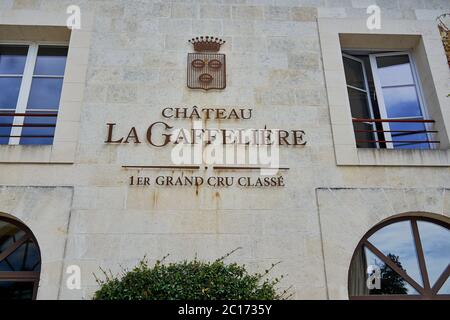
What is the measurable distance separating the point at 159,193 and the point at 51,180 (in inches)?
59.1

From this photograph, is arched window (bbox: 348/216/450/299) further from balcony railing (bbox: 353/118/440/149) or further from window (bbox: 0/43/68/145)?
window (bbox: 0/43/68/145)

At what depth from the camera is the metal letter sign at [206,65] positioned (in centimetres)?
629

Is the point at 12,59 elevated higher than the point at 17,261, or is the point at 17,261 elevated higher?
the point at 12,59

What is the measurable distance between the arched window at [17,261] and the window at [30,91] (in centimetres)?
136

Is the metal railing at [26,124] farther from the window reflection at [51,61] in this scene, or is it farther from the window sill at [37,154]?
the window reflection at [51,61]

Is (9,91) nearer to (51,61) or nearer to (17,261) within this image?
(51,61)

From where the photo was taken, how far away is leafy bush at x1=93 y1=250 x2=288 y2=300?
4.31 m

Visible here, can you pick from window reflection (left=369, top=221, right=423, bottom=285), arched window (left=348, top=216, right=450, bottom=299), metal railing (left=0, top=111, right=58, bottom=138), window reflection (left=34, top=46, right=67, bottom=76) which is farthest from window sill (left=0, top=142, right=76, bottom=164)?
window reflection (left=369, top=221, right=423, bottom=285)

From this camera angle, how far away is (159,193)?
18.1 feet

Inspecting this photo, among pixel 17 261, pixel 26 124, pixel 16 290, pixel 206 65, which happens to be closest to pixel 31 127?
pixel 26 124

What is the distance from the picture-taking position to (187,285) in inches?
173

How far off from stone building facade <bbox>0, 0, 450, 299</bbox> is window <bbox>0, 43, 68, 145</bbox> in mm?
244

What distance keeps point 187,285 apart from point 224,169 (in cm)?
186
